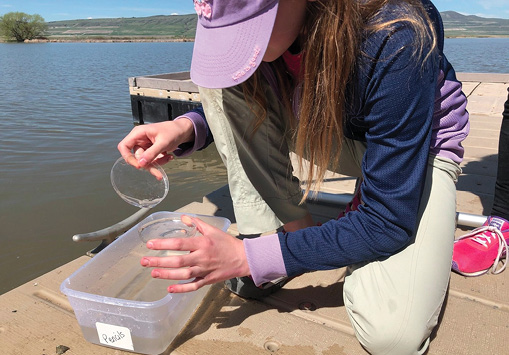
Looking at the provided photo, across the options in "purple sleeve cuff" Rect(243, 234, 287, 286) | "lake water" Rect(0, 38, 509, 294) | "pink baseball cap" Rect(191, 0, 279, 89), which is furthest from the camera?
"lake water" Rect(0, 38, 509, 294)

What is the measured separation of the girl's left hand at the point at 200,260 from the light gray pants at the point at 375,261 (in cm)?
43

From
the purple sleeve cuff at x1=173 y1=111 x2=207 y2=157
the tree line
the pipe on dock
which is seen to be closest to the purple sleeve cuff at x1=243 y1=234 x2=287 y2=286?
the purple sleeve cuff at x1=173 y1=111 x2=207 y2=157

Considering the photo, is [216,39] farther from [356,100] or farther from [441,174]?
[441,174]

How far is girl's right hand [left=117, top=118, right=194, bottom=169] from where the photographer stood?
1521 millimetres

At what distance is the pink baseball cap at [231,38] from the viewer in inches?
41.5

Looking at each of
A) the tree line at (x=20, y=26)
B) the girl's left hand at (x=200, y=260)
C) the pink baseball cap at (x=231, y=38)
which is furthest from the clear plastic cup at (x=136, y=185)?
the tree line at (x=20, y=26)

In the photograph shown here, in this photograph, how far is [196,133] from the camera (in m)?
1.75

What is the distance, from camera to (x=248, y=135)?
1692 millimetres

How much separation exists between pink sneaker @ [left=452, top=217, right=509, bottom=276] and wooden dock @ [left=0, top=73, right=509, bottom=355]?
0.04 m

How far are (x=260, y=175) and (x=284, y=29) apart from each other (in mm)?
719

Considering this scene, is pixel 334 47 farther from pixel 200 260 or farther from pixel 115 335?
pixel 115 335

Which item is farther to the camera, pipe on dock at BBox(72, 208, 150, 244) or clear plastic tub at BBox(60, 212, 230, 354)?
pipe on dock at BBox(72, 208, 150, 244)

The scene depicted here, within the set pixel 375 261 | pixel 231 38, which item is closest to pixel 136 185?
pixel 231 38

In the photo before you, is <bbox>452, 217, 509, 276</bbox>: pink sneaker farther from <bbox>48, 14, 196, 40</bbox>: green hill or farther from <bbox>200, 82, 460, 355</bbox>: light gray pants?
<bbox>48, 14, 196, 40</bbox>: green hill
